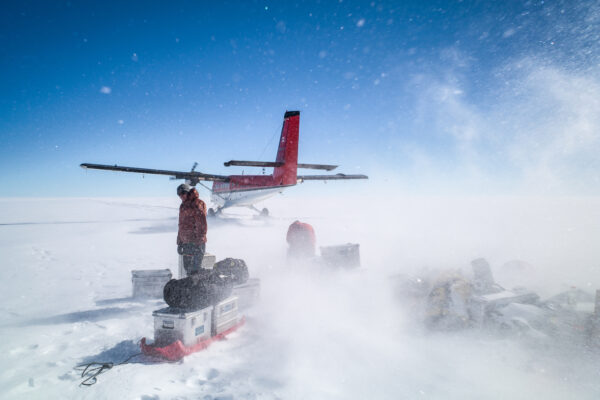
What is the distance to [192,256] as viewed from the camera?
529 cm

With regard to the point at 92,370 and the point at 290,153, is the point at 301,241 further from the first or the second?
the point at 290,153

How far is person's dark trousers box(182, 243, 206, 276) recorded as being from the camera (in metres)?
5.25

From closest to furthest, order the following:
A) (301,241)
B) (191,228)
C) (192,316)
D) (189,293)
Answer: (192,316), (189,293), (191,228), (301,241)

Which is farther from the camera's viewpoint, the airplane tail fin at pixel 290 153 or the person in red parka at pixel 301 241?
the airplane tail fin at pixel 290 153

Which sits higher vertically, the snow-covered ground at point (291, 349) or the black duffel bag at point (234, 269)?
the black duffel bag at point (234, 269)

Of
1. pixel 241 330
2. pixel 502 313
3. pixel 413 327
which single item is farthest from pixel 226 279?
pixel 502 313

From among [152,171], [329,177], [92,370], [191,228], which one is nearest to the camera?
[92,370]

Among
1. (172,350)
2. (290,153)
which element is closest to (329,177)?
(290,153)

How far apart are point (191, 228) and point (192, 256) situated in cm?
58

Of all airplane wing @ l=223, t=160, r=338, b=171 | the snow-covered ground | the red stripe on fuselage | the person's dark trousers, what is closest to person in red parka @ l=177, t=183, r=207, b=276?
the person's dark trousers

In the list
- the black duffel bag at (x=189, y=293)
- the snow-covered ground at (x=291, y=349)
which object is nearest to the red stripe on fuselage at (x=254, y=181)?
the snow-covered ground at (x=291, y=349)

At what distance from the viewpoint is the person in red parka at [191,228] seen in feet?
17.2

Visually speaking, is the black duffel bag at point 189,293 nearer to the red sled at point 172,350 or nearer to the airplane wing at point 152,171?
the red sled at point 172,350

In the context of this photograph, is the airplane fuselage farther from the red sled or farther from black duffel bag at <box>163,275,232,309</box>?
the red sled
